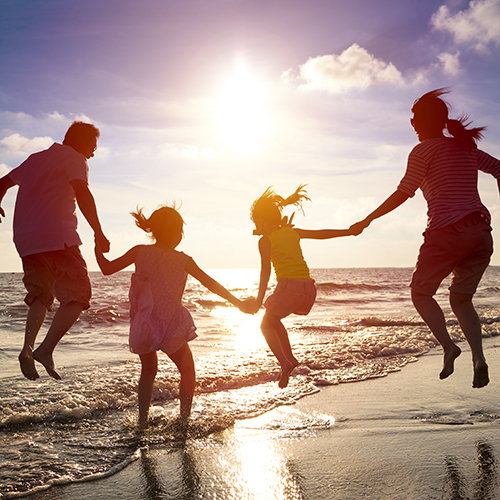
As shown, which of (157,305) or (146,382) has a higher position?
(157,305)

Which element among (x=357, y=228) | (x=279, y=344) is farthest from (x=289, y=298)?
(x=357, y=228)

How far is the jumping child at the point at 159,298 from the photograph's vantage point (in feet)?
12.4

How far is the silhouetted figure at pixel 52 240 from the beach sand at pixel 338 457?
4.33ft

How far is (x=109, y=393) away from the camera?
5121 mm

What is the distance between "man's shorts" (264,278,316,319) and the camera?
4.45m

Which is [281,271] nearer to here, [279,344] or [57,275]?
[279,344]

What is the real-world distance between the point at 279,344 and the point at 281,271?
729mm

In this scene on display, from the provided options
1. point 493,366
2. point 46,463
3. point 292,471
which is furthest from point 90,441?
point 493,366

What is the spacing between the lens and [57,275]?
3807 mm

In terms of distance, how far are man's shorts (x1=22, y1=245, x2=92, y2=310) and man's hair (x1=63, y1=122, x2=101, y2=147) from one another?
3.33ft

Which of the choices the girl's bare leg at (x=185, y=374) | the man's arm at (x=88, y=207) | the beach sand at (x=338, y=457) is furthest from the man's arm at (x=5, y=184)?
the beach sand at (x=338, y=457)

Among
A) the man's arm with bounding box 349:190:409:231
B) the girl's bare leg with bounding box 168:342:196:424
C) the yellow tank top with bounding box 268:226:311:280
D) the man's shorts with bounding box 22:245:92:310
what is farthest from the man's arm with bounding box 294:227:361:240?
the man's shorts with bounding box 22:245:92:310

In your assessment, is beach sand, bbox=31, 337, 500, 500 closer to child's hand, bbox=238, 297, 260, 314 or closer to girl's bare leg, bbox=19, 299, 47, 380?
child's hand, bbox=238, 297, 260, 314

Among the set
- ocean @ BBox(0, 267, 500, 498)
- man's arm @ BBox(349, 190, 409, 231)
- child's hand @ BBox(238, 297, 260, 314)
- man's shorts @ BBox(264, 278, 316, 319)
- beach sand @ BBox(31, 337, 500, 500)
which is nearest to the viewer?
beach sand @ BBox(31, 337, 500, 500)
